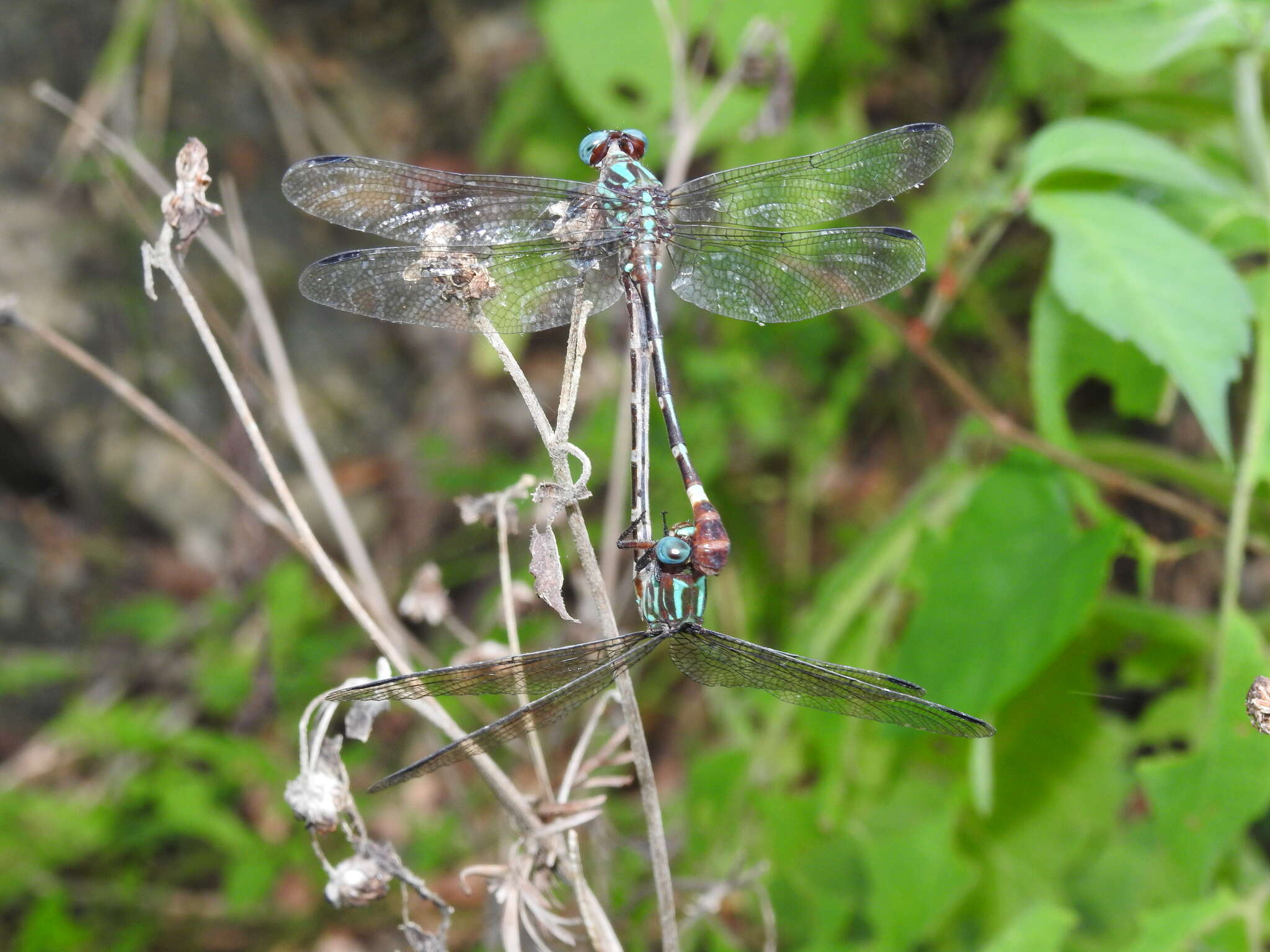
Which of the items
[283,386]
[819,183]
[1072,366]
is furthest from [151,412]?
[1072,366]

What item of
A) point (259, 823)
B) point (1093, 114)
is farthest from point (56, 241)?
point (1093, 114)

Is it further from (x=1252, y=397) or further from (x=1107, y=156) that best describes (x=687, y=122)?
(x=1252, y=397)

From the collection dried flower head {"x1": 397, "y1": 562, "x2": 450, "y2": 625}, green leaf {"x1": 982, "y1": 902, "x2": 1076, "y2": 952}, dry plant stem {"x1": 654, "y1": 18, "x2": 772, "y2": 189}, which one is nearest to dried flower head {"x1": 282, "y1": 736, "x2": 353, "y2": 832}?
dried flower head {"x1": 397, "y1": 562, "x2": 450, "y2": 625}

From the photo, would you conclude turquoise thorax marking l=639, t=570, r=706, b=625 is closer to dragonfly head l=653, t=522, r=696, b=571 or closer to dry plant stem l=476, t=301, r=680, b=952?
dragonfly head l=653, t=522, r=696, b=571

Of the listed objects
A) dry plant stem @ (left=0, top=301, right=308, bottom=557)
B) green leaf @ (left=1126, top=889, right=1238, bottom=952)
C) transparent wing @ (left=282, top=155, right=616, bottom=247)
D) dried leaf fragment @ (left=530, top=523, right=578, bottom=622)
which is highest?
transparent wing @ (left=282, top=155, right=616, bottom=247)

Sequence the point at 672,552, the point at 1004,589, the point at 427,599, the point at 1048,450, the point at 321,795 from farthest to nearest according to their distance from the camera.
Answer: the point at 1048,450 < the point at 1004,589 < the point at 427,599 < the point at 672,552 < the point at 321,795

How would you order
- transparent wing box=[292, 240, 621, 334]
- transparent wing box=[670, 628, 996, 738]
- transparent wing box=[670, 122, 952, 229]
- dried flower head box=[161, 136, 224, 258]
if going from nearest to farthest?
transparent wing box=[670, 628, 996, 738]
dried flower head box=[161, 136, 224, 258]
transparent wing box=[292, 240, 621, 334]
transparent wing box=[670, 122, 952, 229]

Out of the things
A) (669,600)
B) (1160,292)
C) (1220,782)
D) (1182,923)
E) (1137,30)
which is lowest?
(1182,923)
